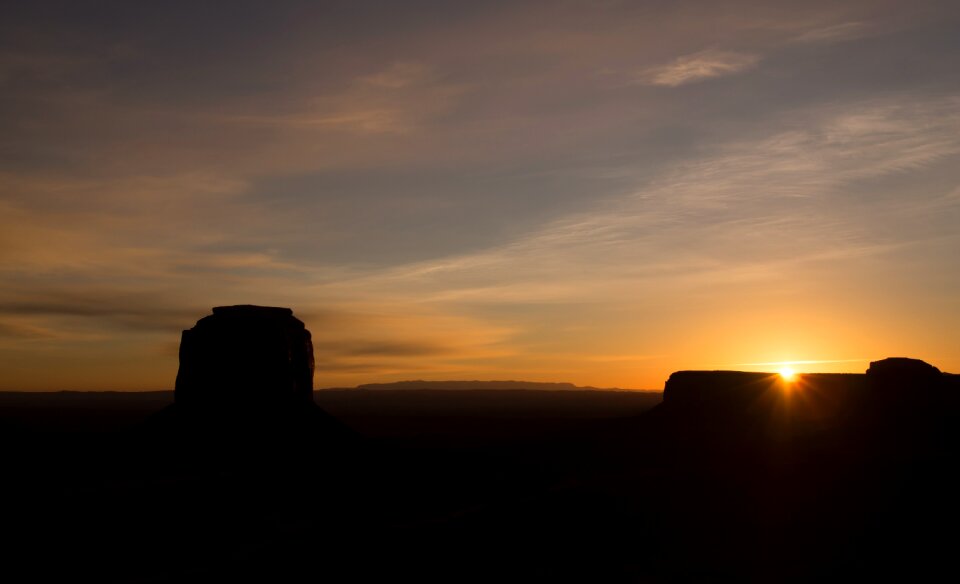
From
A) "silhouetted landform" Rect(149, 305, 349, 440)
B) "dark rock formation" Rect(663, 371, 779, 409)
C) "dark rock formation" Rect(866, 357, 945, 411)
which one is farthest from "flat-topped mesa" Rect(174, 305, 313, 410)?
"dark rock formation" Rect(866, 357, 945, 411)

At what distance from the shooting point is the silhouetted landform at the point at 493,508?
21.8 m

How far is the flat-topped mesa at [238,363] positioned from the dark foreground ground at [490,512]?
2.66 metres

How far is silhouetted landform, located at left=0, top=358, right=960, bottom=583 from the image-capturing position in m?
21.8

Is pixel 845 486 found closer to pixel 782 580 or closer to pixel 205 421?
pixel 782 580

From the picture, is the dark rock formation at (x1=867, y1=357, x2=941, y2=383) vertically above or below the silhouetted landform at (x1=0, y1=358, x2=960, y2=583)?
above

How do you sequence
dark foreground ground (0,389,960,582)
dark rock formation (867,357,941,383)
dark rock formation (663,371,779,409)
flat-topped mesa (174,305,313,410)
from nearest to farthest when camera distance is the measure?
dark foreground ground (0,389,960,582), flat-topped mesa (174,305,313,410), dark rock formation (867,357,941,383), dark rock formation (663,371,779,409)

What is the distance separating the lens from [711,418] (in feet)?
172

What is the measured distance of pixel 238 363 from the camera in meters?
43.5

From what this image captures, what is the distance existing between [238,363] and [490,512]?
21768mm

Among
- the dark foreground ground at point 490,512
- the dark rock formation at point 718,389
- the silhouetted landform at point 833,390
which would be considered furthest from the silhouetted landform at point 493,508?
the dark rock formation at point 718,389

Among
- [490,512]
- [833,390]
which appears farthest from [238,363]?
[833,390]

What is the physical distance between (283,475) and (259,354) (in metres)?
9.11

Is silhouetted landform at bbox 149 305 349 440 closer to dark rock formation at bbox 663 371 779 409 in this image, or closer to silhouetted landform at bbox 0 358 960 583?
silhouetted landform at bbox 0 358 960 583

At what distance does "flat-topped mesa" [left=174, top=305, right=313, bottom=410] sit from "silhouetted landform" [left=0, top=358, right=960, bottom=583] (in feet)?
8.87
